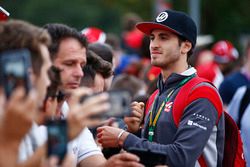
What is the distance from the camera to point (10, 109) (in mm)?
4289

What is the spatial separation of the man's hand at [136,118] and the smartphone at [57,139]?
98.0 inches

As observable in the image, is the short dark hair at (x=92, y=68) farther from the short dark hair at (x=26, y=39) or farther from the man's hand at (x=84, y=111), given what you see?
the man's hand at (x=84, y=111)

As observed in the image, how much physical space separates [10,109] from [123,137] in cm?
237

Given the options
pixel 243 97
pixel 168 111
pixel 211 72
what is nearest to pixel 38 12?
pixel 211 72

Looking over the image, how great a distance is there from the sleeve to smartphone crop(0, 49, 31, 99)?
7.18 feet

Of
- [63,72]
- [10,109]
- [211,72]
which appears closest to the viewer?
[10,109]

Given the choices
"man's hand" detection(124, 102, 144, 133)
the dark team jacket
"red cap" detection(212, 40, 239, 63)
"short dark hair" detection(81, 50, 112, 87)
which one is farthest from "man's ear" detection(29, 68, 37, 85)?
"red cap" detection(212, 40, 239, 63)

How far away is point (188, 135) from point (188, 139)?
3 centimetres

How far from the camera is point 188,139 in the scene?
6539 mm

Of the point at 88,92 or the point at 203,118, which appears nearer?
the point at 88,92

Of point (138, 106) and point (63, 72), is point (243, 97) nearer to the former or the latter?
point (138, 106)

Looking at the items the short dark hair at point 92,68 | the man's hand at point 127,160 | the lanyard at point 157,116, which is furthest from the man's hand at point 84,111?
the short dark hair at point 92,68

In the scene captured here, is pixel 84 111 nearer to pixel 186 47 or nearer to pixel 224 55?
pixel 186 47

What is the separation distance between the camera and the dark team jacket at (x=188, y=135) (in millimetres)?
6523
